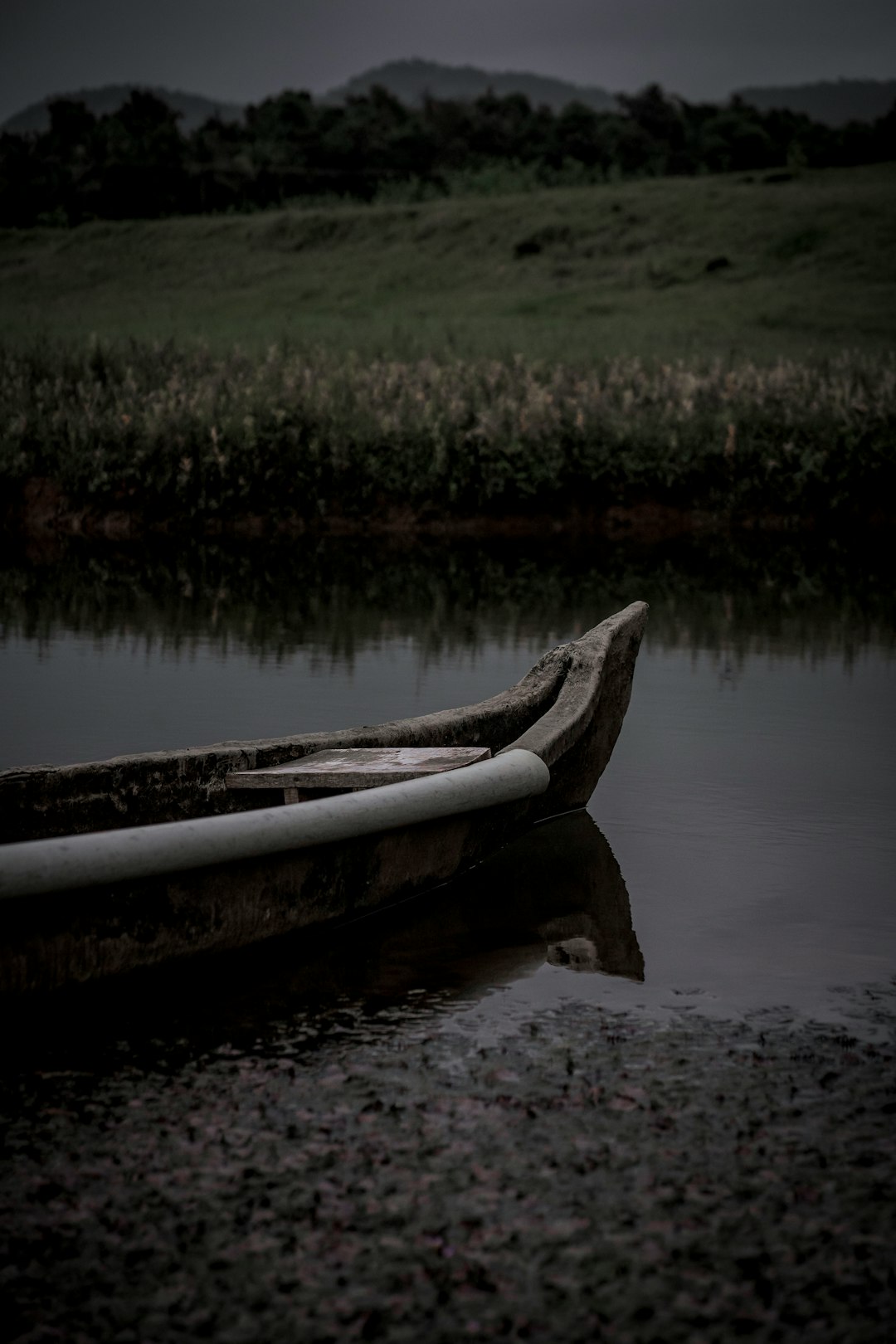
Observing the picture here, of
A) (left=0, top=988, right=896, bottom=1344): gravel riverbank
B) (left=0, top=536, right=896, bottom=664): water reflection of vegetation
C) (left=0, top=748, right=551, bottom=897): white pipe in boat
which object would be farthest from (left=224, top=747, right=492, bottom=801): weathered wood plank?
(left=0, top=536, right=896, bottom=664): water reflection of vegetation

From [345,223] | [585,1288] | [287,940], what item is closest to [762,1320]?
[585,1288]

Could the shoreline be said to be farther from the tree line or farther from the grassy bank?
the tree line

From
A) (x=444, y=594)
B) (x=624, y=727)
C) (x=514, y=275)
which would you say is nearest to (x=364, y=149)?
(x=514, y=275)

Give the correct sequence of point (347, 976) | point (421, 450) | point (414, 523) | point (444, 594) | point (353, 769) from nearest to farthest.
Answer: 1. point (347, 976)
2. point (353, 769)
3. point (444, 594)
4. point (421, 450)
5. point (414, 523)

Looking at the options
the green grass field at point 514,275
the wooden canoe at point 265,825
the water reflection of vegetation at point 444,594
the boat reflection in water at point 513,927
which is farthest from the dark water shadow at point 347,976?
the green grass field at point 514,275

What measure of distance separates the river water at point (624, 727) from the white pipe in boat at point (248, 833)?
0.48 m

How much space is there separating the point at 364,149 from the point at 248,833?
201ft

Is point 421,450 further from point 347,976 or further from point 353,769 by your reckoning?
point 347,976

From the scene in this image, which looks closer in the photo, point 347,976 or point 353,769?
point 347,976

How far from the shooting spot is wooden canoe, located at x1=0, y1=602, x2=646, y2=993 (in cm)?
437

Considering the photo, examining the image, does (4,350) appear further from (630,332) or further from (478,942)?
(478,942)

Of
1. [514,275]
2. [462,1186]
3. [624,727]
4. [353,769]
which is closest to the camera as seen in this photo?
[462,1186]

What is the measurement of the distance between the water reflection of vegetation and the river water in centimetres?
5

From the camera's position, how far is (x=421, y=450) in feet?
66.3
